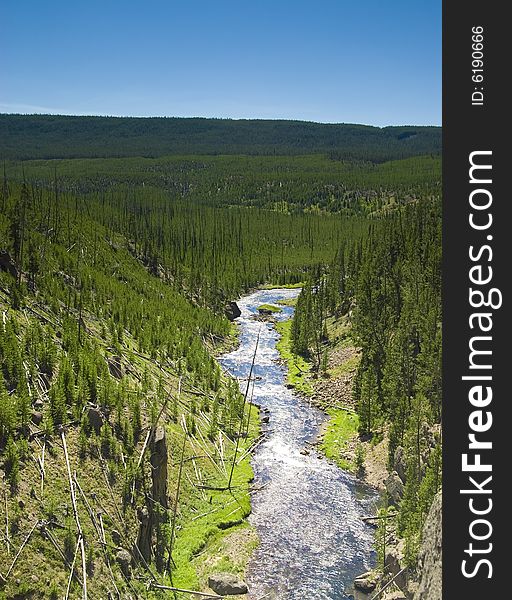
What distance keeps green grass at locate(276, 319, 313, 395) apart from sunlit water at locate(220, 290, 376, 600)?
5047mm

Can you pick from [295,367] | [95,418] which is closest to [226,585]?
[95,418]

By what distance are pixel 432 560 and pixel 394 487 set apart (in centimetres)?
1700

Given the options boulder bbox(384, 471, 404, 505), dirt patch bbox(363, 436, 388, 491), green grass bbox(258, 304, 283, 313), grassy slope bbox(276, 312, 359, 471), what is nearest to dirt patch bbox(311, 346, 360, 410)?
grassy slope bbox(276, 312, 359, 471)

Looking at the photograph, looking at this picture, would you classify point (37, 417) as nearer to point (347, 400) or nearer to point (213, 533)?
point (213, 533)

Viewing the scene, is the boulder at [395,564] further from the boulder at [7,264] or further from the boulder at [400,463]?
the boulder at [7,264]

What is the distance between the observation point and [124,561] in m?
21.5

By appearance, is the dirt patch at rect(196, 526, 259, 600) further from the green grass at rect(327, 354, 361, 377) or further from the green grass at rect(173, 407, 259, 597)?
the green grass at rect(327, 354, 361, 377)

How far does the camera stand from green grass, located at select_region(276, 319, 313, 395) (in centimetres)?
5019

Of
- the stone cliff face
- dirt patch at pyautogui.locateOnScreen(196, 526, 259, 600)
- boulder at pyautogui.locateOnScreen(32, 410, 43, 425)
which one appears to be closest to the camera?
the stone cliff face

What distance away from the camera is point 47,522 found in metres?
20.5

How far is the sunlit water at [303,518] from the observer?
2394 centimetres

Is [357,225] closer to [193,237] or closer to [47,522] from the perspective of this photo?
[193,237]

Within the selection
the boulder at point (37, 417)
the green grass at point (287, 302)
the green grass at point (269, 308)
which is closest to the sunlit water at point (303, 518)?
the boulder at point (37, 417)

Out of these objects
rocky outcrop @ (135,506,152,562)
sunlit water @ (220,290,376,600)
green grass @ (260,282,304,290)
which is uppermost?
green grass @ (260,282,304,290)
